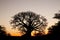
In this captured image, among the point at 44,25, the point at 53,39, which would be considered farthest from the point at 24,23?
the point at 53,39

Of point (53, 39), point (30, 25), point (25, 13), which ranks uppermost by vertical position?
point (25, 13)

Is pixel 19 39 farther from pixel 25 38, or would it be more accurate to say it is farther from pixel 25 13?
pixel 25 13

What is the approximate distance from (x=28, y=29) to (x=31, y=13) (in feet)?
16.9

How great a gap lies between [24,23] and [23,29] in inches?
71.6

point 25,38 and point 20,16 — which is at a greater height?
point 20,16

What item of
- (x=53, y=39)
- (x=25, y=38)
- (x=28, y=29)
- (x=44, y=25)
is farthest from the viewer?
(x=44, y=25)

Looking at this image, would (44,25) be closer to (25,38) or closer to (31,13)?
(31,13)

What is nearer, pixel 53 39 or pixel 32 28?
pixel 53 39

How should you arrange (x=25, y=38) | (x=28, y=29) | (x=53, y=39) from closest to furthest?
(x=53, y=39)
(x=25, y=38)
(x=28, y=29)

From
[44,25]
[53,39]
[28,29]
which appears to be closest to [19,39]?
[53,39]

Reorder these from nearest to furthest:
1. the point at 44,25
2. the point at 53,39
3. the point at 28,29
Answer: the point at 53,39
the point at 28,29
the point at 44,25

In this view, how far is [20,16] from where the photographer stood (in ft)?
194

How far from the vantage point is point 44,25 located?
62062mm

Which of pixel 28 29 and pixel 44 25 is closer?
pixel 28 29
